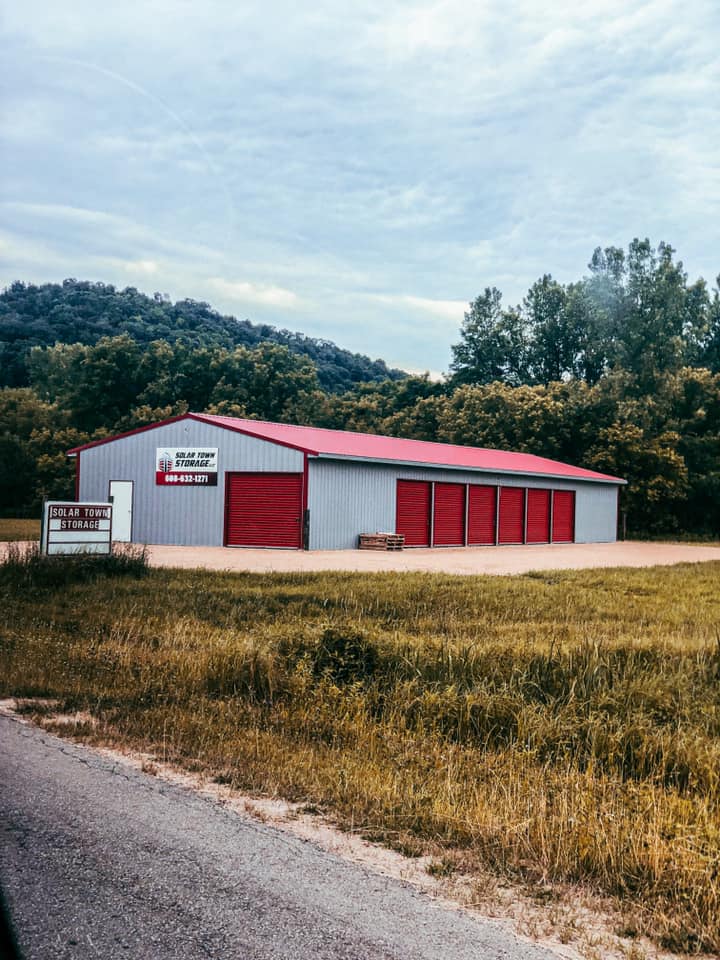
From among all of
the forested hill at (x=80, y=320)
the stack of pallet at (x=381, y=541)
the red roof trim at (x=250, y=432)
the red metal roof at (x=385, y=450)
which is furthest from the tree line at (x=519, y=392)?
the stack of pallet at (x=381, y=541)

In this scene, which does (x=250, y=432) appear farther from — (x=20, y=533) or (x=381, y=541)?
(x=20, y=533)

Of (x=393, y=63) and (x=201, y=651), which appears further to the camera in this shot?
(x=393, y=63)

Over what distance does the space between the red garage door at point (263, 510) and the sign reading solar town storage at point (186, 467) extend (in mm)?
863

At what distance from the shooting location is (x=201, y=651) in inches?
361

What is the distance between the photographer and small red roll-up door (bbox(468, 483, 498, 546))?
35281mm

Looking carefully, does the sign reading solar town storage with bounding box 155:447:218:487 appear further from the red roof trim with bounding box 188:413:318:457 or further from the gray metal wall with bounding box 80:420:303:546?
the red roof trim with bounding box 188:413:318:457

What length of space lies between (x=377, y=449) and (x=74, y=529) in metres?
16.4

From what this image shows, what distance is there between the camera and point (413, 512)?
3278 cm

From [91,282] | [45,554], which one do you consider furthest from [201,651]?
[91,282]

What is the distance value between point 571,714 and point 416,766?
176 centimetres

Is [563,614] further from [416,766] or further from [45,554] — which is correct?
[45,554]

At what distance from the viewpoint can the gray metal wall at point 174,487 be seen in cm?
2978

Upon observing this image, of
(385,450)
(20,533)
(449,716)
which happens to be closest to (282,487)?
(385,450)

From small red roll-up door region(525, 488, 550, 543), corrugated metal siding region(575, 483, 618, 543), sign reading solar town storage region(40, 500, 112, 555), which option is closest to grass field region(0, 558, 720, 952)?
sign reading solar town storage region(40, 500, 112, 555)
